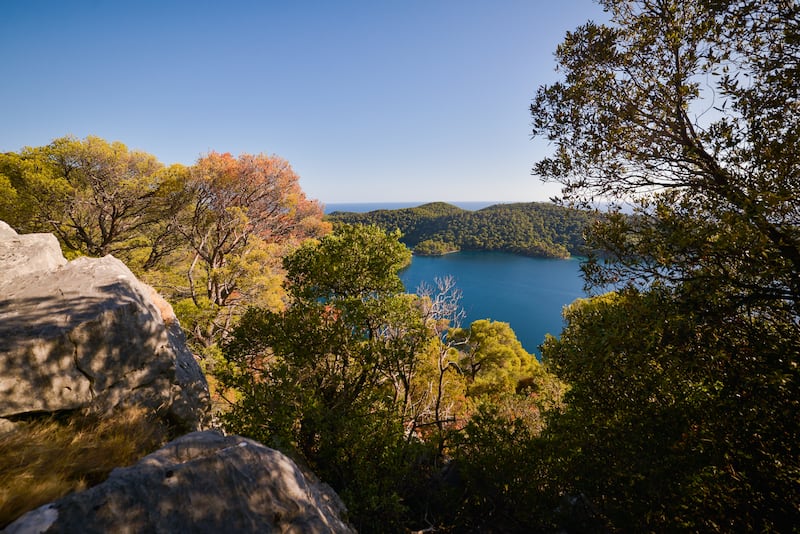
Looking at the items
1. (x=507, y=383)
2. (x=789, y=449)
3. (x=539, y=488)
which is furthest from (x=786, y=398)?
(x=507, y=383)

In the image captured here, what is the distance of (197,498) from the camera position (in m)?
3.19

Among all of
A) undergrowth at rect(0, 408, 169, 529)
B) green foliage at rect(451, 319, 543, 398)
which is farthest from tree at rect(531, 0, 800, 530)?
green foliage at rect(451, 319, 543, 398)

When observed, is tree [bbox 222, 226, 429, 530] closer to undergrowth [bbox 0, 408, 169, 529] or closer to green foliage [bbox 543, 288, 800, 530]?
undergrowth [bbox 0, 408, 169, 529]

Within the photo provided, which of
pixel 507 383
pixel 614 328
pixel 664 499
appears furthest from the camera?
pixel 507 383

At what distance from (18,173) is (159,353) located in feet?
53.4

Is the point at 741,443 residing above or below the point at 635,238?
below

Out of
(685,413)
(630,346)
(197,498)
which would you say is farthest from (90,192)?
(685,413)

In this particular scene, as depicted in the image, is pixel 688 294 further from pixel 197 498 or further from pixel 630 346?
pixel 197 498

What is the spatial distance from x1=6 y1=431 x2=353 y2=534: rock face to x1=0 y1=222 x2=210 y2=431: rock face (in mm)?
2621

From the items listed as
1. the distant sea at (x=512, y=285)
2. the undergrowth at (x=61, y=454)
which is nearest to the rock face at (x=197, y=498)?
the undergrowth at (x=61, y=454)

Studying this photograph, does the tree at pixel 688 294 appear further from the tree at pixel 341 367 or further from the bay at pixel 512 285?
the bay at pixel 512 285

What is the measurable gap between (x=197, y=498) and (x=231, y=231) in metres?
19.4

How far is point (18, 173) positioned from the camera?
48.3ft

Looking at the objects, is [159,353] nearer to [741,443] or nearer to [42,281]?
[42,281]
